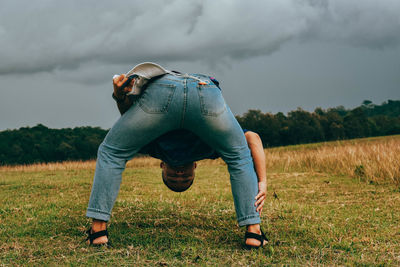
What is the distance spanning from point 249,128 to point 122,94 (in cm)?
3556

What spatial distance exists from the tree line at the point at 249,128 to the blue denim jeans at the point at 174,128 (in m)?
33.7

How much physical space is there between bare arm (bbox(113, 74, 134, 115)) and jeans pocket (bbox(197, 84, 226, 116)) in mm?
537

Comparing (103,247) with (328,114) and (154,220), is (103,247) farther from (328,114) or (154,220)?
(328,114)

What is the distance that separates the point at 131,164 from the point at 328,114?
35.4 meters

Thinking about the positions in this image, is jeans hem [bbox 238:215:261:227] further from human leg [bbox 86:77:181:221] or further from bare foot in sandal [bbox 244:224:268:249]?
human leg [bbox 86:77:181:221]

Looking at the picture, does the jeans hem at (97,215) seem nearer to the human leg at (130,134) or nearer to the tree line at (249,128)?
the human leg at (130,134)

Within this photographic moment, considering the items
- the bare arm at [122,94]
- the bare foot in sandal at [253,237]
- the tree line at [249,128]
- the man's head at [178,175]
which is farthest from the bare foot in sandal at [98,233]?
the tree line at [249,128]

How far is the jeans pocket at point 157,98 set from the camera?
2.82 m

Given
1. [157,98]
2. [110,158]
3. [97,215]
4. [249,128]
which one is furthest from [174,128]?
[249,128]

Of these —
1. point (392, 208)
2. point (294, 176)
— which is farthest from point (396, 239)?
point (294, 176)

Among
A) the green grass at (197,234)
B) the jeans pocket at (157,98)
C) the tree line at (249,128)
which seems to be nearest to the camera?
the jeans pocket at (157,98)

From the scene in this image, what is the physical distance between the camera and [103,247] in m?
3.07

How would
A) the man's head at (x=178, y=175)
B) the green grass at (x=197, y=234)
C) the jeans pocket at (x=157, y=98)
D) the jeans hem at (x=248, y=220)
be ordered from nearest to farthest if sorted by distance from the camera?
the jeans pocket at (x=157, y=98) → the green grass at (x=197, y=234) → the jeans hem at (x=248, y=220) → the man's head at (x=178, y=175)

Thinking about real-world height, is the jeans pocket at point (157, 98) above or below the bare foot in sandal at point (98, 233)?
above
